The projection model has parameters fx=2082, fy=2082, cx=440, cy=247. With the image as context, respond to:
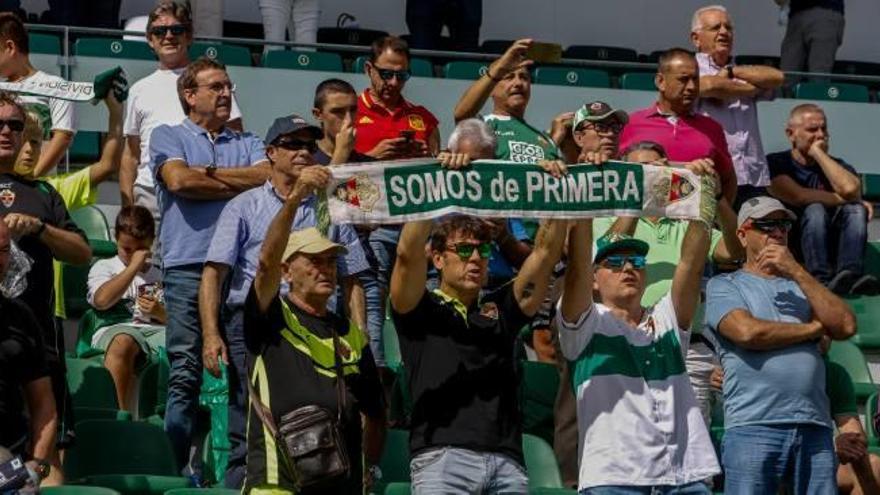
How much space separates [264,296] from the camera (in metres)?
7.62

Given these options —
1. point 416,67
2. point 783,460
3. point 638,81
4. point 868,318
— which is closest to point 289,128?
point 783,460

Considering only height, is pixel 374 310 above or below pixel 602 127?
below

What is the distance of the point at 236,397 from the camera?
834cm

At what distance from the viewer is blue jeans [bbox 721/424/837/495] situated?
28.7 feet

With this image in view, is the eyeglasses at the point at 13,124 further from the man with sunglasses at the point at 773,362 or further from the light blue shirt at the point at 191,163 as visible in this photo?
the man with sunglasses at the point at 773,362

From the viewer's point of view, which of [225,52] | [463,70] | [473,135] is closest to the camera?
[473,135]

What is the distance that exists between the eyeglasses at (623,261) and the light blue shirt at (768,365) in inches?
32.1

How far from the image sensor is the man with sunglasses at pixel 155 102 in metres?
10.9

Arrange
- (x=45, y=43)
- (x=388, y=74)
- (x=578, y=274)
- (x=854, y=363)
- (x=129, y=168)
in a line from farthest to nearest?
(x=45, y=43) < (x=129, y=168) < (x=854, y=363) < (x=388, y=74) < (x=578, y=274)

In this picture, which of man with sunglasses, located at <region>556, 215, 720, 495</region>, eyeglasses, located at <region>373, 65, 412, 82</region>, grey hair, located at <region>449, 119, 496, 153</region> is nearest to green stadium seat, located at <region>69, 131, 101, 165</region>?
eyeglasses, located at <region>373, 65, 412, 82</region>

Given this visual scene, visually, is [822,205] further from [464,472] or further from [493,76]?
[464,472]

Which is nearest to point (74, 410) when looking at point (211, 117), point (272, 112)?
point (211, 117)

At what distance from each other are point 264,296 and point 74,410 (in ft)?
6.28

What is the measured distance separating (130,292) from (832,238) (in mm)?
4214
